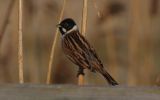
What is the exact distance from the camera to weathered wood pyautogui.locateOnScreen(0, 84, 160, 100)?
5.37ft

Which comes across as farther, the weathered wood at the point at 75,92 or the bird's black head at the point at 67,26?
the bird's black head at the point at 67,26

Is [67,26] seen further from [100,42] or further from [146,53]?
[100,42]

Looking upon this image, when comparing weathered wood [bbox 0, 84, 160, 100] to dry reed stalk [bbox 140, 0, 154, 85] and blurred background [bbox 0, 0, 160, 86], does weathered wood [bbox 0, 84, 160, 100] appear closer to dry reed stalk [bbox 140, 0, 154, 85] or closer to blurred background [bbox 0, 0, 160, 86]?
blurred background [bbox 0, 0, 160, 86]

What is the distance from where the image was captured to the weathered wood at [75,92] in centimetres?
164

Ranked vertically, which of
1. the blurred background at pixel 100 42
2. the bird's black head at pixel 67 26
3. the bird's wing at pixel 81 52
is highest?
the blurred background at pixel 100 42

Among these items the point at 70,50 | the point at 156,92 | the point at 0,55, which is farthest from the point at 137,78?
the point at 156,92

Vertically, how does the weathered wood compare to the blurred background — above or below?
below

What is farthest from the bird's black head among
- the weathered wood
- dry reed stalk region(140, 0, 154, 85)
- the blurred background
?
the weathered wood

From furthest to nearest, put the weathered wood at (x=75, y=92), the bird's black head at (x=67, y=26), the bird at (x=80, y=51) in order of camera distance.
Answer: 1. the bird's black head at (x=67, y=26)
2. the bird at (x=80, y=51)
3. the weathered wood at (x=75, y=92)

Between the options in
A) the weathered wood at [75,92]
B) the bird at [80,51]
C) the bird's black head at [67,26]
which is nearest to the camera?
the weathered wood at [75,92]

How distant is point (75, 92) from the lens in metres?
1.66

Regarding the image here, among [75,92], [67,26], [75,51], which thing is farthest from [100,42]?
[75,92]

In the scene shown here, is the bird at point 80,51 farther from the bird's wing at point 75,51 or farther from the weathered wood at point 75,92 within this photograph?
the weathered wood at point 75,92

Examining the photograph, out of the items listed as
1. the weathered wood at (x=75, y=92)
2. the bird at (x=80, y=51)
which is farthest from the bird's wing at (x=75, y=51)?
the weathered wood at (x=75, y=92)
